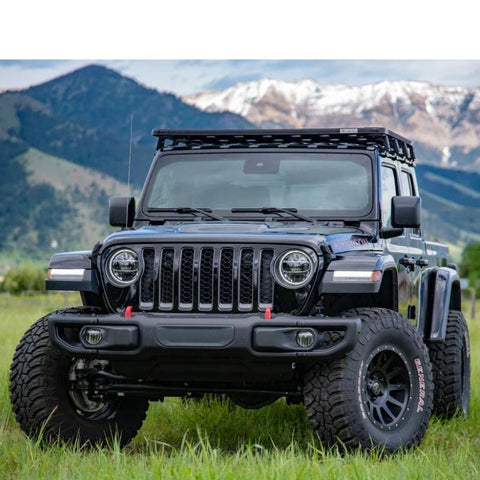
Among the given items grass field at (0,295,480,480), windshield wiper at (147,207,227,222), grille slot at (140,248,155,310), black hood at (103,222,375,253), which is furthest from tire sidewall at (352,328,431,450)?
windshield wiper at (147,207,227,222)

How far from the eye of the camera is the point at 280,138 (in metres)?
7.89

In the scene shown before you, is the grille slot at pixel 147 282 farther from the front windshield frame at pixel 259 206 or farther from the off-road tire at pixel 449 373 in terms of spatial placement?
the off-road tire at pixel 449 373

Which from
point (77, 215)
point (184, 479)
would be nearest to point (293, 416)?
point (184, 479)

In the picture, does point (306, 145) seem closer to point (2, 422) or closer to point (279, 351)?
point (279, 351)

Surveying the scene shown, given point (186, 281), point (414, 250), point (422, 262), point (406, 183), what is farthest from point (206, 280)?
point (406, 183)

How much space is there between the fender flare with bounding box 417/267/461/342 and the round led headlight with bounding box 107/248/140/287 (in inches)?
105

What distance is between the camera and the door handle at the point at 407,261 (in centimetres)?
777

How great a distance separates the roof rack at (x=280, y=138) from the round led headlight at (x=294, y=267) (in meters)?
1.73

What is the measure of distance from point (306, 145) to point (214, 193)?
788 millimetres

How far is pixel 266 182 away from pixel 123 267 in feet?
5.21

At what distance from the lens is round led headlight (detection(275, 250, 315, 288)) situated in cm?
625

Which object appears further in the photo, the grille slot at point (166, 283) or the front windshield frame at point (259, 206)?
the front windshield frame at point (259, 206)

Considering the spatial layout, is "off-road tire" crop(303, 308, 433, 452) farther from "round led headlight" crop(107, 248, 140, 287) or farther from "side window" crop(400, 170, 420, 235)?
"side window" crop(400, 170, 420, 235)

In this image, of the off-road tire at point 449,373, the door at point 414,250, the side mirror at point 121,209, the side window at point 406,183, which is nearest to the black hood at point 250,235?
the side mirror at point 121,209
